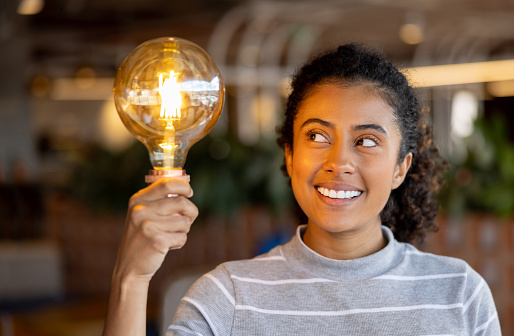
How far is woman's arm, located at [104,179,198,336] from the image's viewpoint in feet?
3.28

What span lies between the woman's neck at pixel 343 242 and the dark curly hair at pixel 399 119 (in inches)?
6.4

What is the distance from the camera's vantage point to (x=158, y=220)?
1.00 m

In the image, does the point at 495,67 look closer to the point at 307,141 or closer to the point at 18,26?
the point at 18,26

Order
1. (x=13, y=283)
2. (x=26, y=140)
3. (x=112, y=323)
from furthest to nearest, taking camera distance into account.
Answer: (x=26, y=140) < (x=13, y=283) < (x=112, y=323)

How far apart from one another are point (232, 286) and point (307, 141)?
1.08 feet

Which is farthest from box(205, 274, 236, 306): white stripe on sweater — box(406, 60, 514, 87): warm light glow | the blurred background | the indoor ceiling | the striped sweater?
box(406, 60, 514, 87): warm light glow

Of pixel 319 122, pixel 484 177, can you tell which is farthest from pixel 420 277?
pixel 484 177

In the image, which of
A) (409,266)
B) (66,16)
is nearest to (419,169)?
(409,266)

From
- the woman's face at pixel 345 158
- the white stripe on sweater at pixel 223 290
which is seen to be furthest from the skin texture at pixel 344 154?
the white stripe on sweater at pixel 223 290

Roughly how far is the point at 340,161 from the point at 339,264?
231 mm

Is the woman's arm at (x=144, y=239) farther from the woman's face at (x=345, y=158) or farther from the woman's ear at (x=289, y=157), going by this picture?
the woman's ear at (x=289, y=157)

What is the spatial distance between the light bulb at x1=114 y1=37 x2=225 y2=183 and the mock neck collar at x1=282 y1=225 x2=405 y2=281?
431 millimetres

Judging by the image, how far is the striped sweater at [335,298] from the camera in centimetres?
132

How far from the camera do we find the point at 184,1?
7.49 meters
